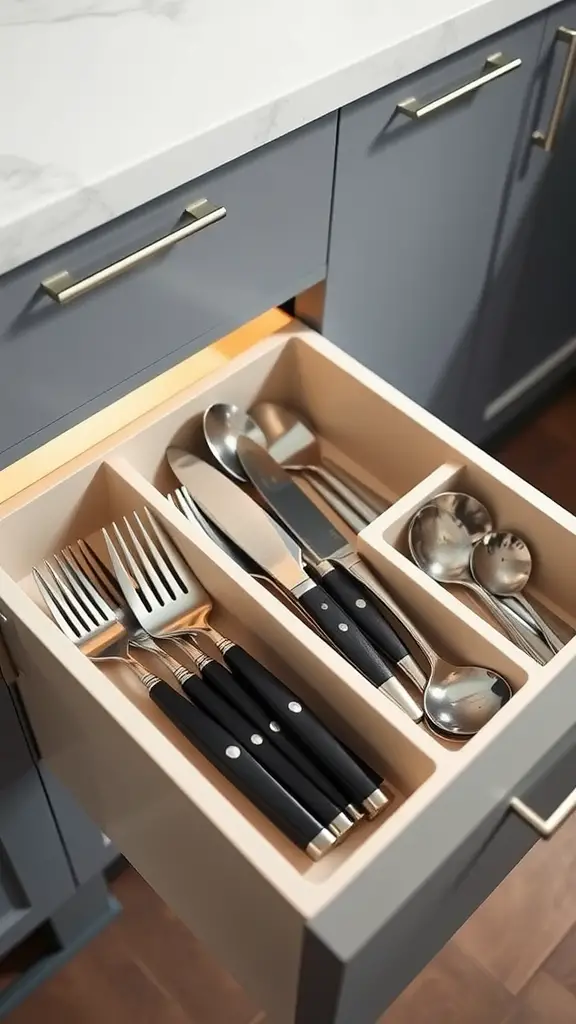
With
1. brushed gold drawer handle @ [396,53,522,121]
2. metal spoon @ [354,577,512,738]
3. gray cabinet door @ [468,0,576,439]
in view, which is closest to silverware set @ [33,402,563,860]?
metal spoon @ [354,577,512,738]

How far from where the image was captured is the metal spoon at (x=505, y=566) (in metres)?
0.79

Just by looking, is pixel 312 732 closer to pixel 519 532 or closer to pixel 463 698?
pixel 463 698

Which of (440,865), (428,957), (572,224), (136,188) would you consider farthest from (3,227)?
(572,224)

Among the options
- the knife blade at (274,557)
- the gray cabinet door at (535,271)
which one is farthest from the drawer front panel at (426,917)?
the gray cabinet door at (535,271)

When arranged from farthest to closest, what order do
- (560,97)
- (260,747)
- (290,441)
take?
1. (560,97)
2. (290,441)
3. (260,747)

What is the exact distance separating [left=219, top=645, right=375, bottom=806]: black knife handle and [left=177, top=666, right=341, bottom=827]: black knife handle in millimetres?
18

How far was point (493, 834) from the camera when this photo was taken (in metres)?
0.62

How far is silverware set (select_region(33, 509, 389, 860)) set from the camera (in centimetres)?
63

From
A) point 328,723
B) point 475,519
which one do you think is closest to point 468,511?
point 475,519

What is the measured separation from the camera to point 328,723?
682 mm

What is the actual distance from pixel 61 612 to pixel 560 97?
28.4 inches

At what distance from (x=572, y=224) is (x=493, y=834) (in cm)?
86

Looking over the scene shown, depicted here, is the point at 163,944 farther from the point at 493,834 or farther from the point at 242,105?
the point at 242,105

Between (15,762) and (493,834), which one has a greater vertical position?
(15,762)
